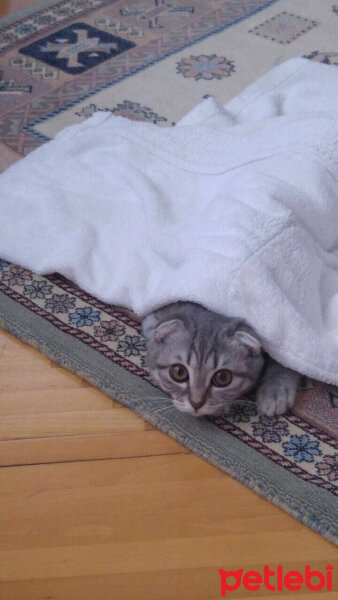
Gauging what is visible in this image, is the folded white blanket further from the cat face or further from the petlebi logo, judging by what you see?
→ the petlebi logo

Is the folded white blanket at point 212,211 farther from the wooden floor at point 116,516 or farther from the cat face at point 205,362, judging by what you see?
the wooden floor at point 116,516

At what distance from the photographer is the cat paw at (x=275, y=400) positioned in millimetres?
1245

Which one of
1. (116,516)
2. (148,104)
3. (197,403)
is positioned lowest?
(116,516)

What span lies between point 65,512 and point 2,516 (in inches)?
4.0

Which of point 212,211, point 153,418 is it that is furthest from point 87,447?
point 212,211

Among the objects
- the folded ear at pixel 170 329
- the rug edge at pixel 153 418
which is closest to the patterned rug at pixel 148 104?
the rug edge at pixel 153 418

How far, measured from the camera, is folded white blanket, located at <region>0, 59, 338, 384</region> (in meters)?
1.22

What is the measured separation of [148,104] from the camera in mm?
2025

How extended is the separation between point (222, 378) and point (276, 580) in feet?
1.08

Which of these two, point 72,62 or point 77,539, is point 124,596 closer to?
point 77,539

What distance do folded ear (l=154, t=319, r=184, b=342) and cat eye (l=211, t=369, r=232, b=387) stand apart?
0.10 metres

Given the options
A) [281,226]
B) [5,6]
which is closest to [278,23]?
[5,6]

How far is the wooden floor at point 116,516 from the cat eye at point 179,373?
0.12 meters

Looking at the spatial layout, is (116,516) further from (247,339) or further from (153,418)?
(247,339)
